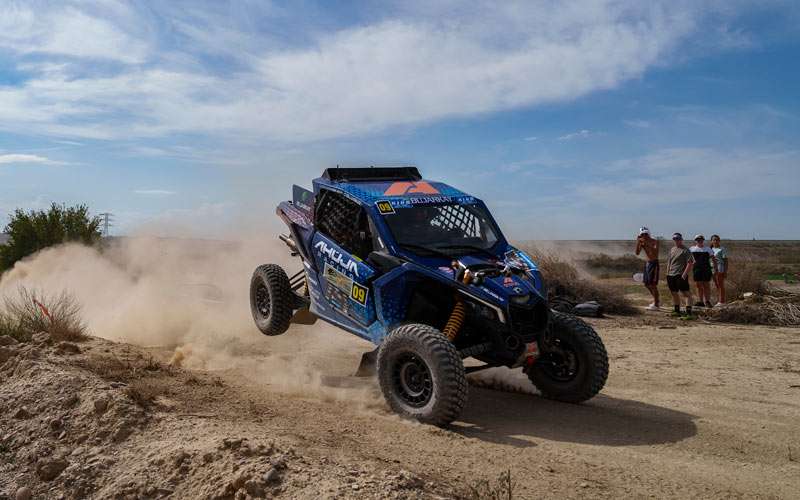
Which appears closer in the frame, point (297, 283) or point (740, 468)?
point (740, 468)

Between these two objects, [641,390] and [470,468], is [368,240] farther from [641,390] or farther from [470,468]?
[641,390]

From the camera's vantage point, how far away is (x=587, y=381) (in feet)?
22.6

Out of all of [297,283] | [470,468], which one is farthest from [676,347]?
[470,468]

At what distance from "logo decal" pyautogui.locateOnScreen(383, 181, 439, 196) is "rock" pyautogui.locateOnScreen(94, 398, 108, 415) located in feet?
11.9

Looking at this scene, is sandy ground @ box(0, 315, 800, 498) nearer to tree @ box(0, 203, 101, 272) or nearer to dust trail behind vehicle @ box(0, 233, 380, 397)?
dust trail behind vehicle @ box(0, 233, 380, 397)

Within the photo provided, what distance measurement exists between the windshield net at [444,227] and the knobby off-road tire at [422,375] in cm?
120

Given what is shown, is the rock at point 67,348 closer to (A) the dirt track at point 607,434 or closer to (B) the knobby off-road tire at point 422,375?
(A) the dirt track at point 607,434

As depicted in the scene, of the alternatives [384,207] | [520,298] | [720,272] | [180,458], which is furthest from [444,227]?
[720,272]

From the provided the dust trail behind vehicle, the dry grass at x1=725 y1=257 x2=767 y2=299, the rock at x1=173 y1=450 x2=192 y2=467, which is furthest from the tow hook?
the dry grass at x1=725 y1=257 x2=767 y2=299

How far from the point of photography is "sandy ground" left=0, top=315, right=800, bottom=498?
4777 mm

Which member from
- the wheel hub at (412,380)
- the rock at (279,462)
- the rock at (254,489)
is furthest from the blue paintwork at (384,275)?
the rock at (254,489)

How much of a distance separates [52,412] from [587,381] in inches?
211

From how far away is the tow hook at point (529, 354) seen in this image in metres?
6.50

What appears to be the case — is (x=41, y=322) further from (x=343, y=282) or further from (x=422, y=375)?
(x=422, y=375)
